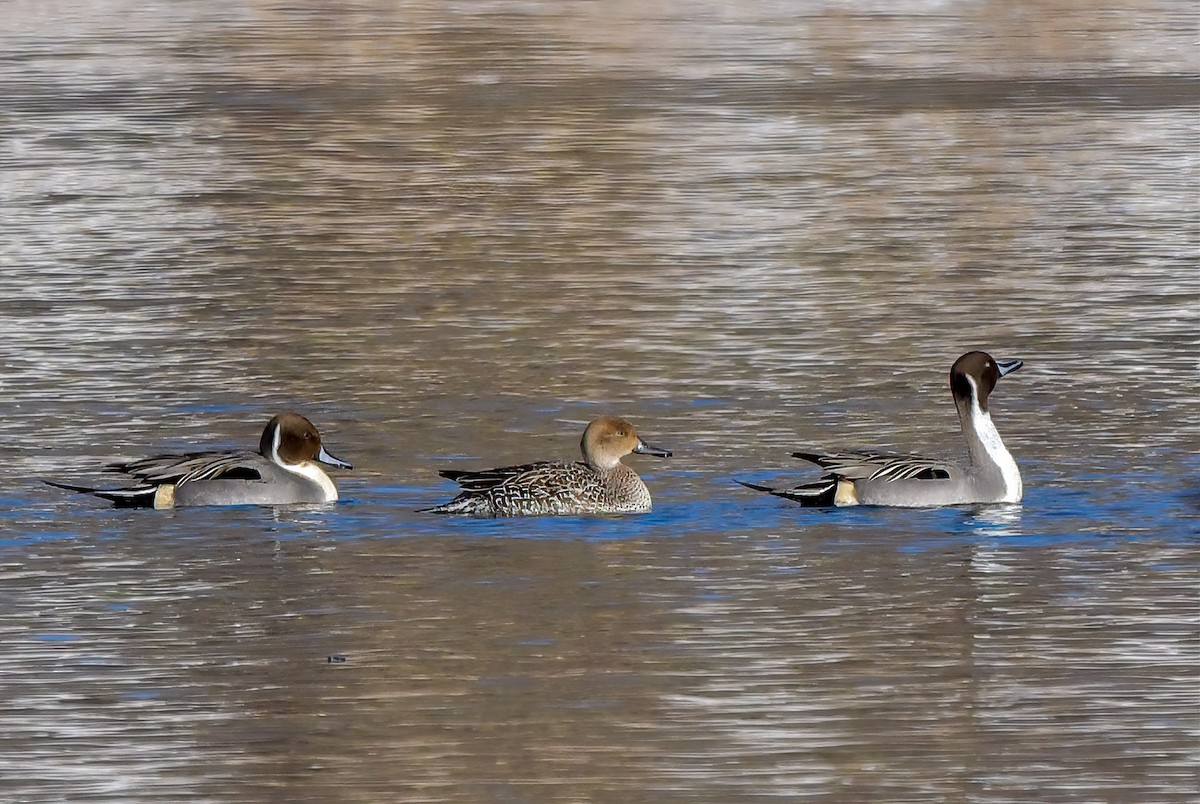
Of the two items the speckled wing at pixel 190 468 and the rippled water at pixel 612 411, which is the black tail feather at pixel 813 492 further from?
the speckled wing at pixel 190 468

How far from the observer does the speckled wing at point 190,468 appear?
11.7 meters

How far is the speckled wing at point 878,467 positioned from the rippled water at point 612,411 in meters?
0.21

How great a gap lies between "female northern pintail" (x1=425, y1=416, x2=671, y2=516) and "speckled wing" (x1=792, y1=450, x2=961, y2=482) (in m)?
0.75

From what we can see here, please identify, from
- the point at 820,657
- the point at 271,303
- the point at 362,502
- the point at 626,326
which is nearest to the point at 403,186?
the point at 271,303

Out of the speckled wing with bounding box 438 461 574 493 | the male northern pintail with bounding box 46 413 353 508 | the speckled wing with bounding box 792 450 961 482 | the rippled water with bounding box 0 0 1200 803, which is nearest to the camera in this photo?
the rippled water with bounding box 0 0 1200 803

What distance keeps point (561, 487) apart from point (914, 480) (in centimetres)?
151

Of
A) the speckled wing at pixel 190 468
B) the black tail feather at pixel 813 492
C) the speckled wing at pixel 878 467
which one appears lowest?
the black tail feather at pixel 813 492

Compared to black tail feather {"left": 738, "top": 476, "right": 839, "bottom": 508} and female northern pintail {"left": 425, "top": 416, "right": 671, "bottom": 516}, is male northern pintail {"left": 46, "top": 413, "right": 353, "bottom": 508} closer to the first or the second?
female northern pintail {"left": 425, "top": 416, "right": 671, "bottom": 516}

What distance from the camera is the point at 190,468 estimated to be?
11.7 m

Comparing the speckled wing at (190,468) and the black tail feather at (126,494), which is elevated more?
the speckled wing at (190,468)

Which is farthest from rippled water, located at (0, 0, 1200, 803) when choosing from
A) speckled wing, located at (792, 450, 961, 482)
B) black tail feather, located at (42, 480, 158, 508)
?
speckled wing, located at (792, 450, 961, 482)

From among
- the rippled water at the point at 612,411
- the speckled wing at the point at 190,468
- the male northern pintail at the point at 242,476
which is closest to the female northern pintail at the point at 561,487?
the rippled water at the point at 612,411

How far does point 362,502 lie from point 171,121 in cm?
1756

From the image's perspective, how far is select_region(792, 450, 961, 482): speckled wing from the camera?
1162 cm
